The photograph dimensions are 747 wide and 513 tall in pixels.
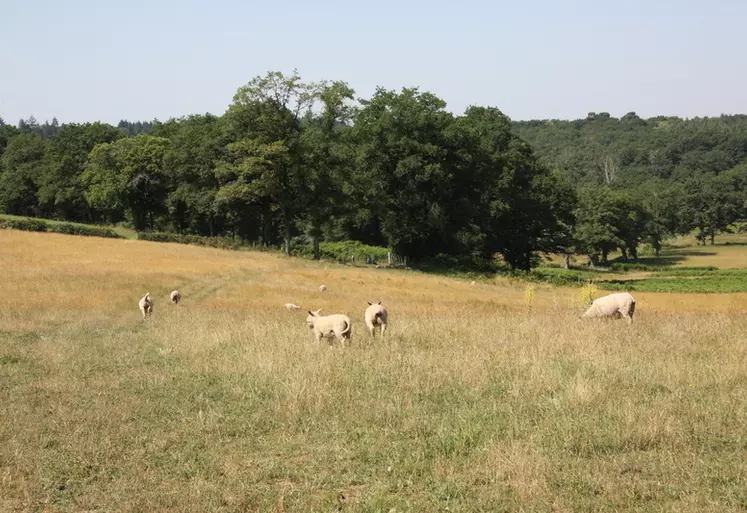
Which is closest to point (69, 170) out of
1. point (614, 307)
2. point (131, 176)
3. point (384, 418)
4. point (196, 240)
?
point (131, 176)

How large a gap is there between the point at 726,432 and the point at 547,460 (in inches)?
109

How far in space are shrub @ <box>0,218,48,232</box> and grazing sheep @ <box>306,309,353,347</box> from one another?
6136 cm

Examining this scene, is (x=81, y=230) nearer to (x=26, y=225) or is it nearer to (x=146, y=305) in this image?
(x=26, y=225)

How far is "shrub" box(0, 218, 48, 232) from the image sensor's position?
68.5 m

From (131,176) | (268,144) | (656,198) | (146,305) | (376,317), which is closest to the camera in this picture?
(376,317)

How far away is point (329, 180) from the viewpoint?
57781mm

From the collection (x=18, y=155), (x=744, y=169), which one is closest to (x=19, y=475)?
(x=18, y=155)

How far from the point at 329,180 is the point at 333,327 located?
4253 cm

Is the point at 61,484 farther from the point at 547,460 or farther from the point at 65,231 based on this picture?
the point at 65,231

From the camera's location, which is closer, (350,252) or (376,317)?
(376,317)

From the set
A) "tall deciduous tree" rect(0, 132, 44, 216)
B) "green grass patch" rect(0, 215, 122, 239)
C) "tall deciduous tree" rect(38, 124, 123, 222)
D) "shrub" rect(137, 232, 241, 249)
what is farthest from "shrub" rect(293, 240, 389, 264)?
"tall deciduous tree" rect(0, 132, 44, 216)

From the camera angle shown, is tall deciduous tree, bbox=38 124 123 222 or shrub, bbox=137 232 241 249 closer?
shrub, bbox=137 232 241 249

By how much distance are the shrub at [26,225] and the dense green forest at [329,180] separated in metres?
9.90

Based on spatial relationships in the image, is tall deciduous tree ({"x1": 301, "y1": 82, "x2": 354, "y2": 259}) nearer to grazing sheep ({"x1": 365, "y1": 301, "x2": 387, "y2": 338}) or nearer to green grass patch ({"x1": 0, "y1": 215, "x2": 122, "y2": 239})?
green grass patch ({"x1": 0, "y1": 215, "x2": 122, "y2": 239})
